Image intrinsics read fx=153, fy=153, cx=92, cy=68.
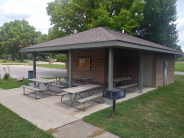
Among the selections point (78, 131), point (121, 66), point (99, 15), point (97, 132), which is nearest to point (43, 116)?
point (78, 131)

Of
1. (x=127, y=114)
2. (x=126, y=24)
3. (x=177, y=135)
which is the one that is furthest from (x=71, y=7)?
(x=177, y=135)

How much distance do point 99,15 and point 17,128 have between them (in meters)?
14.8

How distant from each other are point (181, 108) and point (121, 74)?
5022 mm

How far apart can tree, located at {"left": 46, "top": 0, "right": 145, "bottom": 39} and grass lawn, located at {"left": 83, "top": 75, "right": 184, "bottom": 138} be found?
11851mm

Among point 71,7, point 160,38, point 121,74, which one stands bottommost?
point 121,74

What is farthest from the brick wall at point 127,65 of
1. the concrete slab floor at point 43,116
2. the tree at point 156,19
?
the tree at point 156,19

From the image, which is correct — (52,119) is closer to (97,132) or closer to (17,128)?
(17,128)

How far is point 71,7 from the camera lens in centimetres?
1855

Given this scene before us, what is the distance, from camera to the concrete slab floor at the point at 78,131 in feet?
11.7

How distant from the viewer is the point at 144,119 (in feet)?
14.7

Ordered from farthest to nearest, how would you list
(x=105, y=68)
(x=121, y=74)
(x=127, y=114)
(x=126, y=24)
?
(x=126, y=24) → (x=121, y=74) → (x=105, y=68) → (x=127, y=114)

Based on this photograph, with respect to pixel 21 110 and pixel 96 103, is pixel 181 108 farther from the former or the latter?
pixel 21 110

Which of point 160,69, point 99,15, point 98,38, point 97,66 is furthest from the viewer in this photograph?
point 99,15

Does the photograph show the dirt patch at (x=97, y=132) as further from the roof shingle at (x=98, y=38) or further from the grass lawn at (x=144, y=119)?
the roof shingle at (x=98, y=38)
